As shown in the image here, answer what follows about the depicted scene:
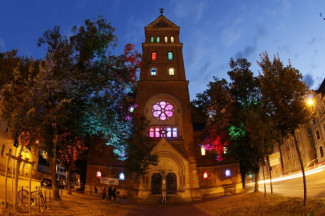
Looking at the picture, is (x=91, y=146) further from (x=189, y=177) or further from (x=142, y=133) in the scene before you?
(x=189, y=177)

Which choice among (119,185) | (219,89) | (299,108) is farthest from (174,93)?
(299,108)

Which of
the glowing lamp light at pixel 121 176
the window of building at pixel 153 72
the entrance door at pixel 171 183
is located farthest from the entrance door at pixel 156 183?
the window of building at pixel 153 72

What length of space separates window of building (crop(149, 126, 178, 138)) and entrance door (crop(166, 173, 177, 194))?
5.30m

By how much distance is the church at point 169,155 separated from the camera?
3119cm

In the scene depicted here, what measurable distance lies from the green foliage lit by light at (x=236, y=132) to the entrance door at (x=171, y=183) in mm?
9102

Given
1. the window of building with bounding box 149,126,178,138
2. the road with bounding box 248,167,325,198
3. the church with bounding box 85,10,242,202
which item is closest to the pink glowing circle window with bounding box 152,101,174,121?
the church with bounding box 85,10,242,202

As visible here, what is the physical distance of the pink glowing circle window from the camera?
1409 inches

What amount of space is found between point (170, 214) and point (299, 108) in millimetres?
11245

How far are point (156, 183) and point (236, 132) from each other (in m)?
11.9

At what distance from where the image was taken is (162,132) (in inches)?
1348

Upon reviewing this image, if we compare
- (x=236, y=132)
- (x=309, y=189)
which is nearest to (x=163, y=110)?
(x=236, y=132)

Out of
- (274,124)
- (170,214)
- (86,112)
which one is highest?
(86,112)

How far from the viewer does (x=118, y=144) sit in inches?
1113

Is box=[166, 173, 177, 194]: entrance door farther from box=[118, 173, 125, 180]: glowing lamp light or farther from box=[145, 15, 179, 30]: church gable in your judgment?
box=[145, 15, 179, 30]: church gable
